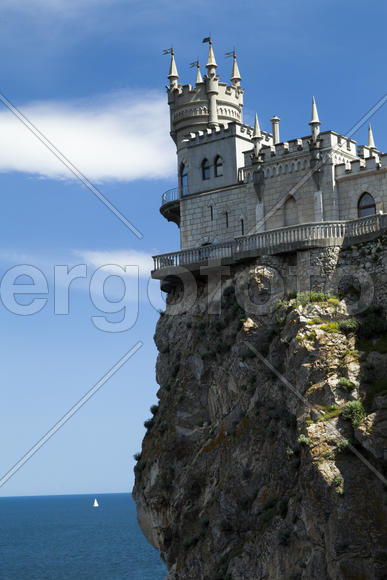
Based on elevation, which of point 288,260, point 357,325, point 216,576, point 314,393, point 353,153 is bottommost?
point 216,576

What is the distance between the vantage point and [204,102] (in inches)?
2763

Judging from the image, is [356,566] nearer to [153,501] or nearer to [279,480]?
[279,480]

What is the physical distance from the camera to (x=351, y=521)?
1911 inches

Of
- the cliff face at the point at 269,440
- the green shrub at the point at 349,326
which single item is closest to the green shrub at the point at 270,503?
the cliff face at the point at 269,440

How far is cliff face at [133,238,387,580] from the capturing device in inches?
1953

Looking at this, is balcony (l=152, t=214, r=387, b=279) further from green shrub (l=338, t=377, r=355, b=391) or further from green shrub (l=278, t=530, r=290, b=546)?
green shrub (l=278, t=530, r=290, b=546)

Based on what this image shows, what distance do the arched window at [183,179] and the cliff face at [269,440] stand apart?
7.86 meters

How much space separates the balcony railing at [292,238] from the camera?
5675cm

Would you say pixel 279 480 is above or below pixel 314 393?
below

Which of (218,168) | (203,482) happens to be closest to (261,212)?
(218,168)

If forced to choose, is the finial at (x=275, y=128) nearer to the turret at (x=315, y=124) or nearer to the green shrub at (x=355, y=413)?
the turret at (x=315, y=124)

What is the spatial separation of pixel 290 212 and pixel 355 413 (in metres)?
16.4

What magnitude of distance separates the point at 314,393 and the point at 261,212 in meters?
15.3

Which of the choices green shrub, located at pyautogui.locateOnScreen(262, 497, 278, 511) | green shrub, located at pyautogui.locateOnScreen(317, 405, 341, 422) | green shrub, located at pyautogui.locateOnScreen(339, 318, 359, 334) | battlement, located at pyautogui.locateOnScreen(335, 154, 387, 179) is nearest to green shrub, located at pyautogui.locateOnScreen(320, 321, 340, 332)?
green shrub, located at pyautogui.locateOnScreen(339, 318, 359, 334)
